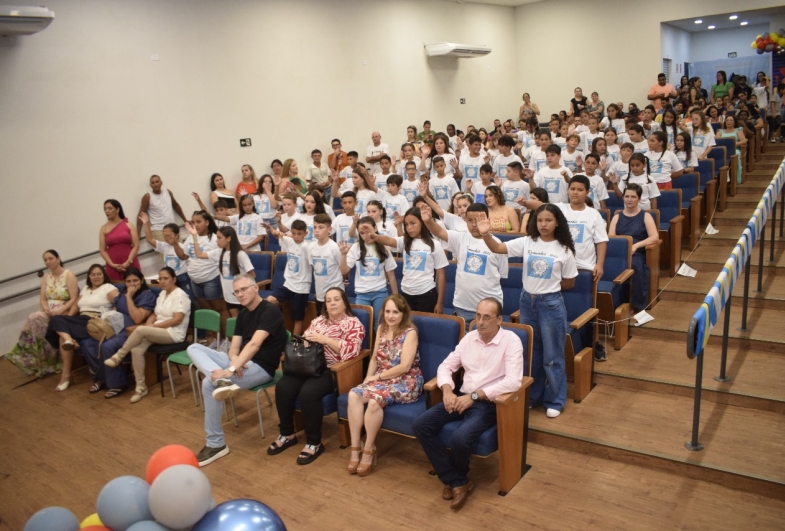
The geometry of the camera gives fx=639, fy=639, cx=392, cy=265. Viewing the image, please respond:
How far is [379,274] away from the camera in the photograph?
17.0 ft

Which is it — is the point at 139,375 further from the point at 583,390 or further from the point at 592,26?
the point at 592,26

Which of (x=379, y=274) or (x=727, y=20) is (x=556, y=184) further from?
(x=727, y=20)

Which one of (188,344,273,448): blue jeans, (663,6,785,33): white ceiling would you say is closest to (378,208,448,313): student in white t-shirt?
(188,344,273,448): blue jeans

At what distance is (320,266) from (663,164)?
3.89m

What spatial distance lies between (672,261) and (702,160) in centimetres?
211

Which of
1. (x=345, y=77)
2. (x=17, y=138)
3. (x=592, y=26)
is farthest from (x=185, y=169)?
(x=592, y=26)

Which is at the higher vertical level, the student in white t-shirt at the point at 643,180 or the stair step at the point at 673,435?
the student in white t-shirt at the point at 643,180

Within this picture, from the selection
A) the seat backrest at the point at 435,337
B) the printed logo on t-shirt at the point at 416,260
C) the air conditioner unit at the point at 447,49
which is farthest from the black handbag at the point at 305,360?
the air conditioner unit at the point at 447,49

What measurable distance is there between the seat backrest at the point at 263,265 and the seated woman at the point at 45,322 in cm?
179

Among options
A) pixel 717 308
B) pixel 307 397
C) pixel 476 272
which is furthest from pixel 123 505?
pixel 717 308

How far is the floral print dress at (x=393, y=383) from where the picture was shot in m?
3.96

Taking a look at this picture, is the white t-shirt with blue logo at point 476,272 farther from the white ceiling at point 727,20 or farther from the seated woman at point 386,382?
the white ceiling at point 727,20

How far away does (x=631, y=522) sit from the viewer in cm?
321

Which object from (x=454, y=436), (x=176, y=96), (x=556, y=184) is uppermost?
(x=176, y=96)
